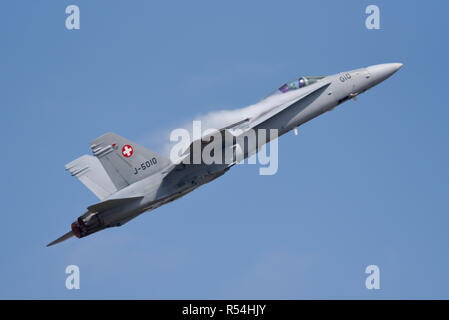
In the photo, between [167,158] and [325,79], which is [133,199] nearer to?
[167,158]

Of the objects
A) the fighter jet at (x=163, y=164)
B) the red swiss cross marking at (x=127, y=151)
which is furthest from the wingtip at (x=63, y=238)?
the red swiss cross marking at (x=127, y=151)

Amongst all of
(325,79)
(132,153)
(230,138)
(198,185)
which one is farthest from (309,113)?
(132,153)

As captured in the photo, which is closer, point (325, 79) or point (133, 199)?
point (133, 199)

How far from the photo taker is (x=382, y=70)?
22281 mm

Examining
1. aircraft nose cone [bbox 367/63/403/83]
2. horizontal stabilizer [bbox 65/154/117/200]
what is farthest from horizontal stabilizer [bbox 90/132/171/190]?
aircraft nose cone [bbox 367/63/403/83]

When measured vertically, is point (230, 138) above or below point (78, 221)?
above

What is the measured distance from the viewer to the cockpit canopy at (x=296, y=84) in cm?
2202

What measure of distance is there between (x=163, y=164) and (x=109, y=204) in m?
2.10

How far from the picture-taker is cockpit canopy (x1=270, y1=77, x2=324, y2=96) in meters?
22.0

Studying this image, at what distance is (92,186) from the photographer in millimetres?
21922

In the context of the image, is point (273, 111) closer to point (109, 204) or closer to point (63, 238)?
point (109, 204)

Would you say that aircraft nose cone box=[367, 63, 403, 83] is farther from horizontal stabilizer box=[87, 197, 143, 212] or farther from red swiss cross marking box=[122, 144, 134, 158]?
horizontal stabilizer box=[87, 197, 143, 212]

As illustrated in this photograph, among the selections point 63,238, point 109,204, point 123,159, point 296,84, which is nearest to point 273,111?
point 296,84

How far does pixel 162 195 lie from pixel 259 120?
3910 millimetres
